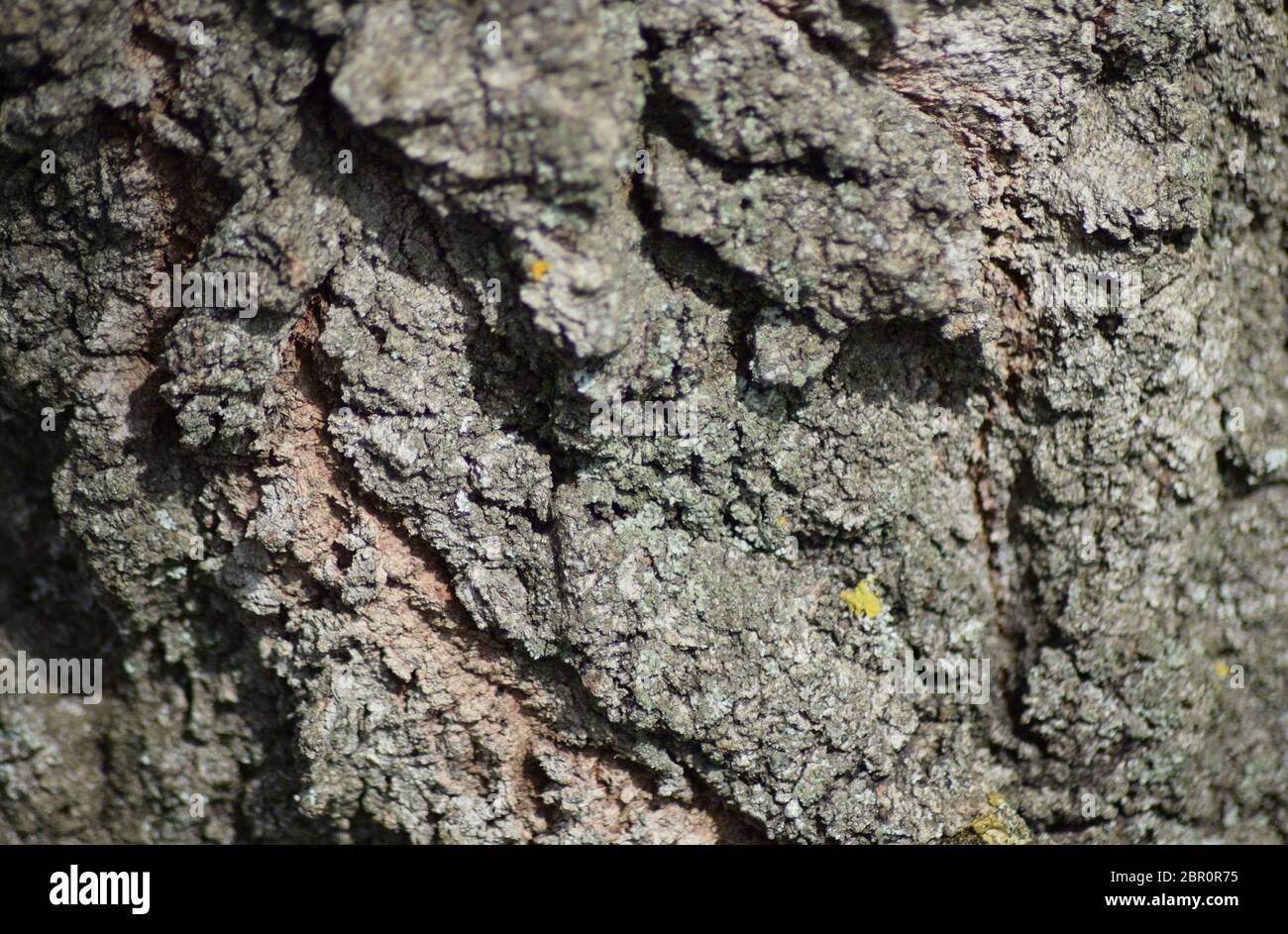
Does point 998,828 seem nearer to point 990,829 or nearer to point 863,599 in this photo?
point 990,829

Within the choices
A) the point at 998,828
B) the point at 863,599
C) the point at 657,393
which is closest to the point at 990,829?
the point at 998,828

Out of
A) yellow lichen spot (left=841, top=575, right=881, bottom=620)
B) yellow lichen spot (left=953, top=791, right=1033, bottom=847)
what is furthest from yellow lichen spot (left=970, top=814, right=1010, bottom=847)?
yellow lichen spot (left=841, top=575, right=881, bottom=620)

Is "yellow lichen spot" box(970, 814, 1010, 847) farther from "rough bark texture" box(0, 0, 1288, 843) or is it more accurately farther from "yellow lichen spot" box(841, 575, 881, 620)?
"yellow lichen spot" box(841, 575, 881, 620)

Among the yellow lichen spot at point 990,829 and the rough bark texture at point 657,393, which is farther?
the yellow lichen spot at point 990,829

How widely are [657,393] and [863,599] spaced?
0.97 meters

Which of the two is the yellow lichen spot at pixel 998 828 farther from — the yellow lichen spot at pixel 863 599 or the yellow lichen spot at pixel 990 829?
Result: the yellow lichen spot at pixel 863 599

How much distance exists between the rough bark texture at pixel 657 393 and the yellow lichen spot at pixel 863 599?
2 centimetres

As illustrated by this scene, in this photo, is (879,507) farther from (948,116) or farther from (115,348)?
(115,348)

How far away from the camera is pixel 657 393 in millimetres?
2857

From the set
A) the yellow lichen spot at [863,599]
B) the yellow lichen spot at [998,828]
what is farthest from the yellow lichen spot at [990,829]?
the yellow lichen spot at [863,599]

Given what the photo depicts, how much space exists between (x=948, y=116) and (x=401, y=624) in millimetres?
2236

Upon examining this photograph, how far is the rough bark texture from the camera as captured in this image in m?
2.63

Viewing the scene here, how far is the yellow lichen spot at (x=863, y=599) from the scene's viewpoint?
3.15 m
